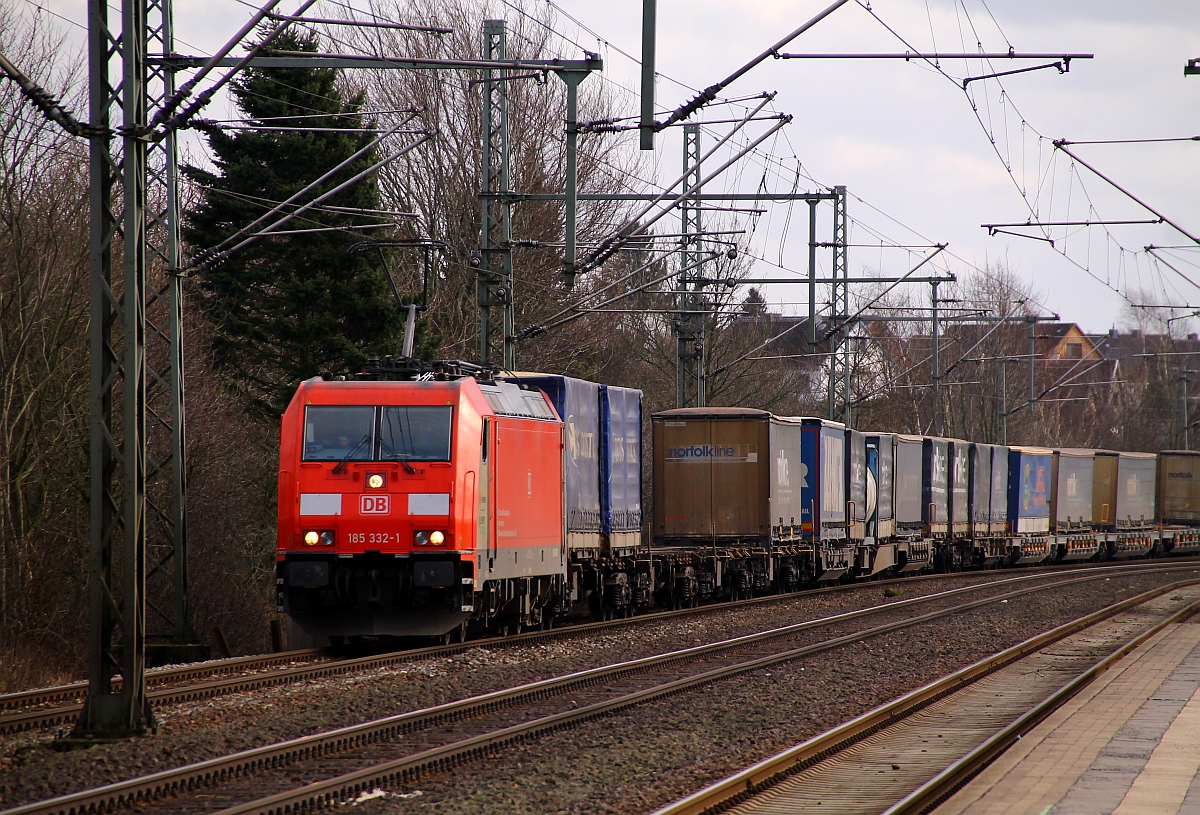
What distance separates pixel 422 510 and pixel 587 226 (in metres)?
26.9

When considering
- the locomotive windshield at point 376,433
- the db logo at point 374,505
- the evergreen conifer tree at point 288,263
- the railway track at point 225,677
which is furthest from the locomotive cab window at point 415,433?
the evergreen conifer tree at point 288,263

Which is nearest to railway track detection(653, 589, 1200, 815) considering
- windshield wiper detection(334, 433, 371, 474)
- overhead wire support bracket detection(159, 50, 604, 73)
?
windshield wiper detection(334, 433, 371, 474)

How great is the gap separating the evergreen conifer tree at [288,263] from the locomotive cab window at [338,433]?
13652 millimetres

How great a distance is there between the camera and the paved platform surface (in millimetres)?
8312

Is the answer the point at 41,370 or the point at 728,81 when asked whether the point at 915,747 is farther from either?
the point at 41,370

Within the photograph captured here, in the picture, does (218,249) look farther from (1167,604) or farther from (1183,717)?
(1167,604)

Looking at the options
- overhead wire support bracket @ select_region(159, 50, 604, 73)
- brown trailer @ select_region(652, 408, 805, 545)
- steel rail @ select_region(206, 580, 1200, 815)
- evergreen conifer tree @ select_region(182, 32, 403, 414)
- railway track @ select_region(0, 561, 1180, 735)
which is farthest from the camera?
evergreen conifer tree @ select_region(182, 32, 403, 414)

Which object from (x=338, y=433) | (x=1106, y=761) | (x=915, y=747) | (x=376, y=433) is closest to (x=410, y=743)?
(x=915, y=747)

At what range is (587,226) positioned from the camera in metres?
41.9

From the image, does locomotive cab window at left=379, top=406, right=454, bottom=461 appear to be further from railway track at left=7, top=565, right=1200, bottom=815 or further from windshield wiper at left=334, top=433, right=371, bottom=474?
railway track at left=7, top=565, right=1200, bottom=815

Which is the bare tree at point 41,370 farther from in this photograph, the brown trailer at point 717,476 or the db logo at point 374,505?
the brown trailer at point 717,476

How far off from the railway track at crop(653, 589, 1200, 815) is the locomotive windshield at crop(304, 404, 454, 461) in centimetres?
602

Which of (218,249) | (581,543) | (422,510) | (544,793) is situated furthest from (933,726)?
(218,249)

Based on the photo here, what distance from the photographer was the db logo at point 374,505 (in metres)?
15.9
